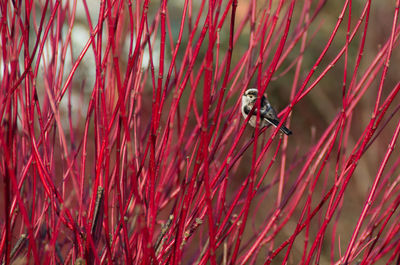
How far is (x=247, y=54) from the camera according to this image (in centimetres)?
210

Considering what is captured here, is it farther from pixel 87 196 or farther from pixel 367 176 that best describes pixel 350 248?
pixel 367 176

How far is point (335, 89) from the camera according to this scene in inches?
408

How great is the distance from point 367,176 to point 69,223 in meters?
7.07

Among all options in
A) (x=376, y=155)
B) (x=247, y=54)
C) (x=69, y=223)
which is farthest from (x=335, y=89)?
(x=69, y=223)

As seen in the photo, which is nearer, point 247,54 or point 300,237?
point 247,54

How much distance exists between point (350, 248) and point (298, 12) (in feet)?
27.7

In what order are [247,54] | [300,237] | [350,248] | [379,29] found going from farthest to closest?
[379,29]
[300,237]
[247,54]
[350,248]

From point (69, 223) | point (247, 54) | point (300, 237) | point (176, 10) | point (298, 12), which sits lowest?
point (300, 237)

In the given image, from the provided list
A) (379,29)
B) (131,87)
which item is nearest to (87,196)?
(131,87)

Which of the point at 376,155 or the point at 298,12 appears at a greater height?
the point at 298,12

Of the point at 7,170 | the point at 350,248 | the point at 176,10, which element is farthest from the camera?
the point at 176,10

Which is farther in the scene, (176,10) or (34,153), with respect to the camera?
(176,10)

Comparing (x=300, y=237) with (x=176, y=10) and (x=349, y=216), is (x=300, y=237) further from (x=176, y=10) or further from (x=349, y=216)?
(x=176, y=10)

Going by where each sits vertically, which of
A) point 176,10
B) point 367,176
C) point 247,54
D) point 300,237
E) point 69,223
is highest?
point 247,54
